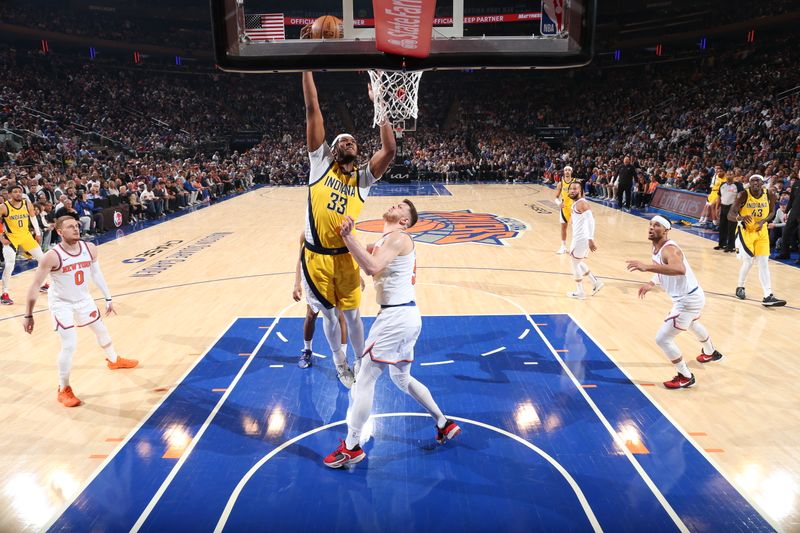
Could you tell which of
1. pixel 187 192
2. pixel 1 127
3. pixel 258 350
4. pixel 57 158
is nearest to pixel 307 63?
pixel 258 350

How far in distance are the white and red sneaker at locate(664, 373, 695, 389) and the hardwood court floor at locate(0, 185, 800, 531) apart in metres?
0.08

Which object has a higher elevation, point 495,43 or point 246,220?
point 495,43

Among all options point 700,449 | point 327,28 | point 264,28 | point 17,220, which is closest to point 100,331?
point 264,28

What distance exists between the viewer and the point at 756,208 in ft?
26.2

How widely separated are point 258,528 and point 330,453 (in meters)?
0.98

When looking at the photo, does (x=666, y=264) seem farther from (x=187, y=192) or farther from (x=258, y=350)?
(x=187, y=192)

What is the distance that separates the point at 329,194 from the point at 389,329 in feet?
4.46

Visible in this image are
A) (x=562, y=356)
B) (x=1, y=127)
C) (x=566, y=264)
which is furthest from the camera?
(x=1, y=127)

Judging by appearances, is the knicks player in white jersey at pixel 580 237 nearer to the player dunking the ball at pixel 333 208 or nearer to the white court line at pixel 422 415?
the white court line at pixel 422 415

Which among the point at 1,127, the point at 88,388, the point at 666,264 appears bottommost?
the point at 88,388

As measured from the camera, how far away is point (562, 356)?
6.51 meters

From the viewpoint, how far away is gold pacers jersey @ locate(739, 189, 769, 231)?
26.1 ft

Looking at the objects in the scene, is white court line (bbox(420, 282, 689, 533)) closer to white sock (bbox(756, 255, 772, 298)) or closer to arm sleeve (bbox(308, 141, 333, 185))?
arm sleeve (bbox(308, 141, 333, 185))

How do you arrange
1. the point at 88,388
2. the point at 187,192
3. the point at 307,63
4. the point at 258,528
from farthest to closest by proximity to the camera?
the point at 187,192
the point at 88,388
the point at 307,63
the point at 258,528
